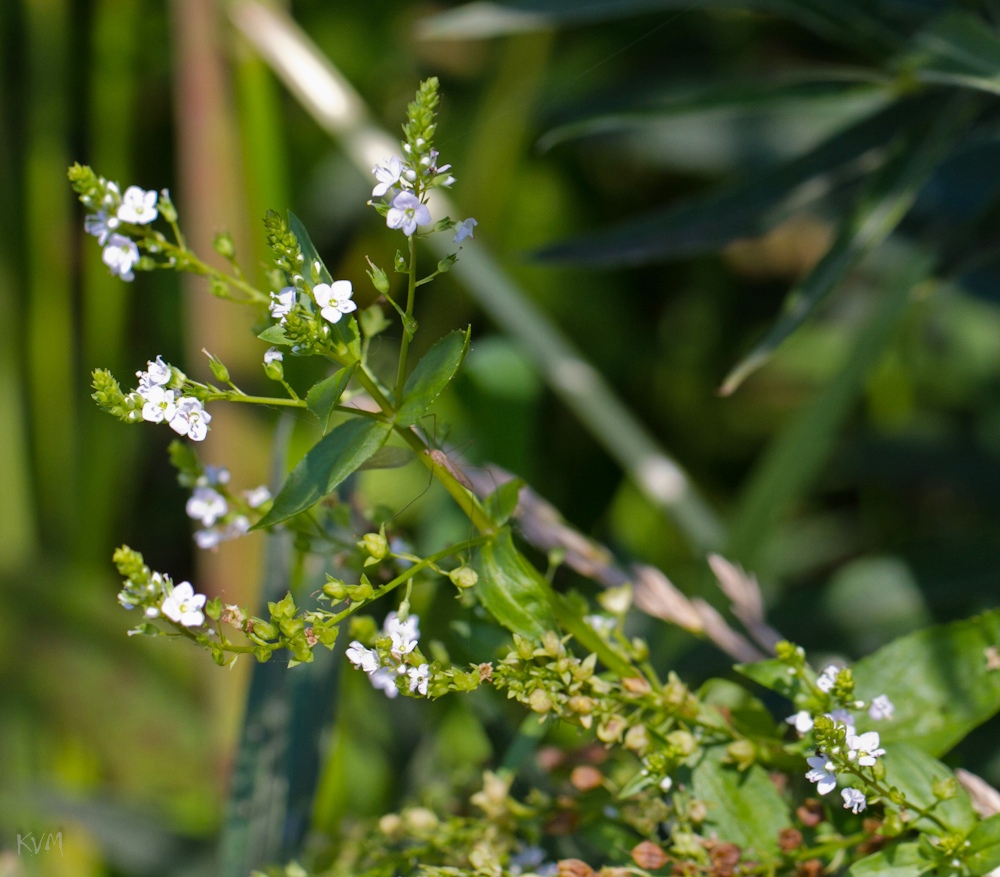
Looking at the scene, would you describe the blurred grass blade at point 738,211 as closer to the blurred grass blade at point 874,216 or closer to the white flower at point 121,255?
the blurred grass blade at point 874,216

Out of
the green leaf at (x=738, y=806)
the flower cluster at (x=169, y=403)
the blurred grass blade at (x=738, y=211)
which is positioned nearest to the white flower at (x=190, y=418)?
the flower cluster at (x=169, y=403)

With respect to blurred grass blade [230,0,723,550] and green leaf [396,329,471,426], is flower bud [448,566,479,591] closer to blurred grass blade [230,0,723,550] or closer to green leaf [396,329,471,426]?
green leaf [396,329,471,426]

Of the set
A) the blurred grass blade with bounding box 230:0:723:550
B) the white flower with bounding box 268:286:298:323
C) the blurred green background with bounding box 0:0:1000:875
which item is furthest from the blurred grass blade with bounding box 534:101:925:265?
the white flower with bounding box 268:286:298:323

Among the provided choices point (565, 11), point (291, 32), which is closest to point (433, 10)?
point (291, 32)

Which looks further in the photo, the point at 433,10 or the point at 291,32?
the point at 433,10

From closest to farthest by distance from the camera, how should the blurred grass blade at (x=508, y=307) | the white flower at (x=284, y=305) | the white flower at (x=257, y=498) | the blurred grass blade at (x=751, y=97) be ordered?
the white flower at (x=284, y=305)
the white flower at (x=257, y=498)
the blurred grass blade at (x=751, y=97)
the blurred grass blade at (x=508, y=307)

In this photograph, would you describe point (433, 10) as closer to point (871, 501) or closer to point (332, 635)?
point (871, 501)
